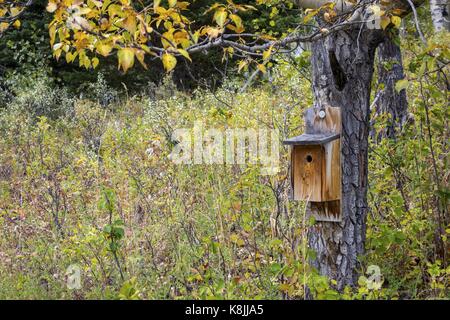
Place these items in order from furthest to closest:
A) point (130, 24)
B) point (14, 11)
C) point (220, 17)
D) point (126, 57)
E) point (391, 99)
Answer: point (391, 99), point (14, 11), point (220, 17), point (130, 24), point (126, 57)

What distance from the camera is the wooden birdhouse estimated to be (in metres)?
3.43

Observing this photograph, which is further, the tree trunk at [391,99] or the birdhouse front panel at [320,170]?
the tree trunk at [391,99]

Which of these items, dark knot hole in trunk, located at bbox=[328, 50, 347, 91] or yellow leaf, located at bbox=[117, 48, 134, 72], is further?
dark knot hole in trunk, located at bbox=[328, 50, 347, 91]

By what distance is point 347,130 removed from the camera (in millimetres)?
3533

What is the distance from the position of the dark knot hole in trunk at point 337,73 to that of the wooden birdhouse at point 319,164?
0.17 metres

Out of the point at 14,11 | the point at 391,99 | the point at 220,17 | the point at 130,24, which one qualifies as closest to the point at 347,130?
the point at 220,17

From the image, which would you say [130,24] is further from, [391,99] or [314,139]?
[391,99]

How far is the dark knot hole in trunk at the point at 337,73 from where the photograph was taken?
3.47 metres

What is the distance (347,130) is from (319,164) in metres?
0.29

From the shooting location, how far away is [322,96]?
3.56 metres

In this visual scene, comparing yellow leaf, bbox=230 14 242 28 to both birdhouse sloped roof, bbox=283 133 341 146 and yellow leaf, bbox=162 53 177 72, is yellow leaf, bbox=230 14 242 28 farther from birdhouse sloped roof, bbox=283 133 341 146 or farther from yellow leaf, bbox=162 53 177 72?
birdhouse sloped roof, bbox=283 133 341 146

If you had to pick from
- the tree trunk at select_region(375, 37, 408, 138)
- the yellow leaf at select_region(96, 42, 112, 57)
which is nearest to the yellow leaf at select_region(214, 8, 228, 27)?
the yellow leaf at select_region(96, 42, 112, 57)

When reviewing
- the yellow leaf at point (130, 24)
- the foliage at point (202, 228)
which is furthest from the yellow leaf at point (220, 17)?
the foliage at point (202, 228)

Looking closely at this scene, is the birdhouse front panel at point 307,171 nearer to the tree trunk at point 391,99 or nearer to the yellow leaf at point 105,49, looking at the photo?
the yellow leaf at point 105,49
